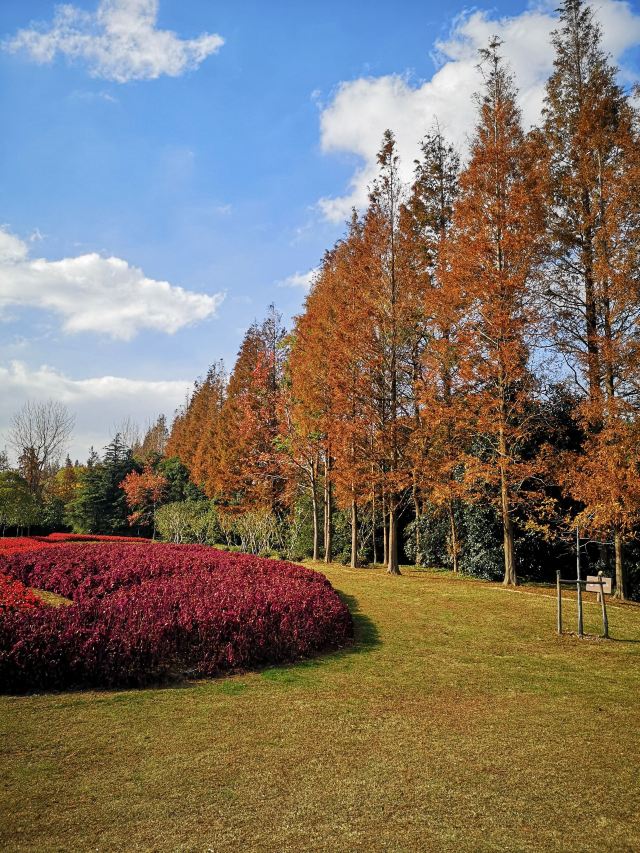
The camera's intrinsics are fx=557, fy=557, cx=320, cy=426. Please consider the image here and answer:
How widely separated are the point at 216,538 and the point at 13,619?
25.7m

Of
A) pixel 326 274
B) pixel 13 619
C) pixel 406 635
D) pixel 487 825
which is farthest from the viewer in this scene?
pixel 326 274

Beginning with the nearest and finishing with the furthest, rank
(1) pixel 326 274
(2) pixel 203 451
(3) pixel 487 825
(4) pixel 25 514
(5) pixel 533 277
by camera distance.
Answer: (3) pixel 487 825 < (5) pixel 533 277 < (1) pixel 326 274 < (4) pixel 25 514 < (2) pixel 203 451

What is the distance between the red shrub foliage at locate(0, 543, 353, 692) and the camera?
18.7 feet

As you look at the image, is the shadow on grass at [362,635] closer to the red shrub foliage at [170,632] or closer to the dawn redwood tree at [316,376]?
the red shrub foliage at [170,632]

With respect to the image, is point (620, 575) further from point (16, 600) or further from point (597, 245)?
point (16, 600)

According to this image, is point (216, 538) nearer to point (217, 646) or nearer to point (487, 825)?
point (217, 646)

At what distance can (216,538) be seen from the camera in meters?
31.2

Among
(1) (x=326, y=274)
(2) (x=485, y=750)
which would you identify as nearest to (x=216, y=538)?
(1) (x=326, y=274)

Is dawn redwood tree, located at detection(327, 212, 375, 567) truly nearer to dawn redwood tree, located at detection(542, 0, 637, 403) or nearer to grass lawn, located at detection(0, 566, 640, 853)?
dawn redwood tree, located at detection(542, 0, 637, 403)

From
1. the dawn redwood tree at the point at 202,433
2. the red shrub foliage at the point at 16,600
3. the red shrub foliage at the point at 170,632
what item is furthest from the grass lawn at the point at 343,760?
the dawn redwood tree at the point at 202,433

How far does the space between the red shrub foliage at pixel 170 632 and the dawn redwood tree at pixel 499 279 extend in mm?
5797

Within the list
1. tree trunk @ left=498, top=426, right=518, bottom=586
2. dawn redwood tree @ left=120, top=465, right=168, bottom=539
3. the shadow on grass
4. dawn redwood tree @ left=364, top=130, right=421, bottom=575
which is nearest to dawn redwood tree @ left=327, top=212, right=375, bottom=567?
dawn redwood tree @ left=364, top=130, right=421, bottom=575

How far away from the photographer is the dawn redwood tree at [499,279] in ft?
42.3

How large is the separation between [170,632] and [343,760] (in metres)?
3.10
